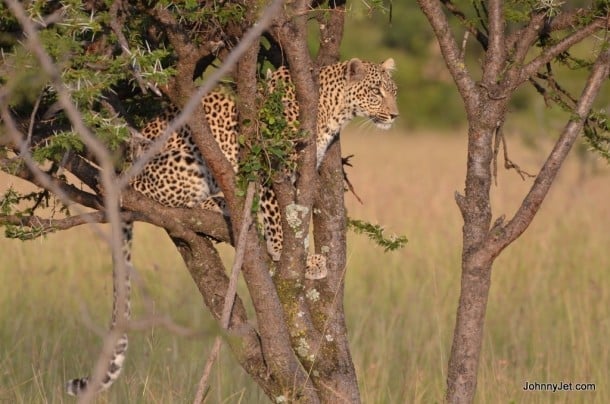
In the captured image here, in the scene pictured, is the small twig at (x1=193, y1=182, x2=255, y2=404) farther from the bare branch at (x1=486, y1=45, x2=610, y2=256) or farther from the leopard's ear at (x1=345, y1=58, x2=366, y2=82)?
the leopard's ear at (x1=345, y1=58, x2=366, y2=82)

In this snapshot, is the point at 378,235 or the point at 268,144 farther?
the point at 378,235

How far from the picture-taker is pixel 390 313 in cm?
862

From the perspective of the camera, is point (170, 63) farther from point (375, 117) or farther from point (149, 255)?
point (149, 255)

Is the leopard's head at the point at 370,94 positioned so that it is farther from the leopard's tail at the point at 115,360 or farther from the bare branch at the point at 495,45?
the bare branch at the point at 495,45

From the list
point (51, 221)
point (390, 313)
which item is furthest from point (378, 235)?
point (390, 313)

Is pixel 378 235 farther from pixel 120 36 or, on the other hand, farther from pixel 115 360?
pixel 120 36

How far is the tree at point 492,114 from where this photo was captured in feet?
14.8

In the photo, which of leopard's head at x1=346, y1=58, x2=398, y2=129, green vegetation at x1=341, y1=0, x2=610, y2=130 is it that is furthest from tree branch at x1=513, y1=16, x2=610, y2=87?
green vegetation at x1=341, y1=0, x2=610, y2=130

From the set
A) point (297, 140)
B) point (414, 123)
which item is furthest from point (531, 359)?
point (414, 123)

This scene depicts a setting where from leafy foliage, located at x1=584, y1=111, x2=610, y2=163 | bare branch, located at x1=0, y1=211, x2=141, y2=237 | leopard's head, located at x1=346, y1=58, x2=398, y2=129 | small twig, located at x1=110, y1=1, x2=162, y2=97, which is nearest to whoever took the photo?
small twig, located at x1=110, y1=1, x2=162, y2=97

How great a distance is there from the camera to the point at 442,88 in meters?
33.9

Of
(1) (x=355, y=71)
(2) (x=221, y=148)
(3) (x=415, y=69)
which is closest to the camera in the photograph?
(2) (x=221, y=148)

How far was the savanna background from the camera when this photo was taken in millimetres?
6355

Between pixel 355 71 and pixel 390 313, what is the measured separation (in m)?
2.36
